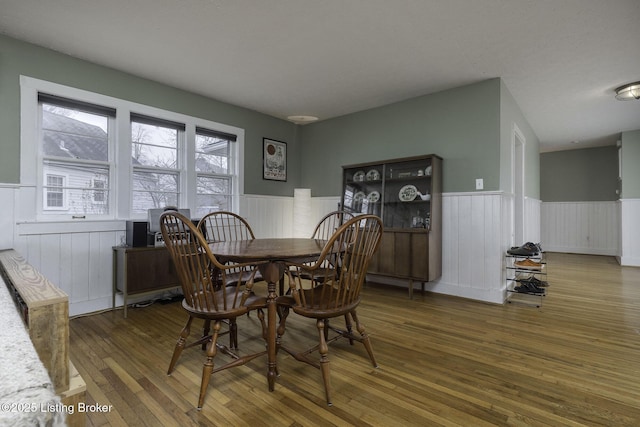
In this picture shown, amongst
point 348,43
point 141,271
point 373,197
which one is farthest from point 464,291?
point 141,271

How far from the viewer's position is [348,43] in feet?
8.98

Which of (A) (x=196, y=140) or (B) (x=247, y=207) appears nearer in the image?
(A) (x=196, y=140)

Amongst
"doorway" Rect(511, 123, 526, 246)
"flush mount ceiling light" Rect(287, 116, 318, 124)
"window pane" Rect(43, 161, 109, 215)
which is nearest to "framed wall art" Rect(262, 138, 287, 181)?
"flush mount ceiling light" Rect(287, 116, 318, 124)

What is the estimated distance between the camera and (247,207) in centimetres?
445

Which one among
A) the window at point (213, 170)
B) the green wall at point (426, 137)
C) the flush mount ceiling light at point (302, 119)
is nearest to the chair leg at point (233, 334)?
the window at point (213, 170)

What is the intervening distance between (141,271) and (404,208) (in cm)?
303

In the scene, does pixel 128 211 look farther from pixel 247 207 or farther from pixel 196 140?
pixel 247 207

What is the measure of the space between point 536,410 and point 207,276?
70.7 inches

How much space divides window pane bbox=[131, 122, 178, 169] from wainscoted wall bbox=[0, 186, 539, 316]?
31.8 inches

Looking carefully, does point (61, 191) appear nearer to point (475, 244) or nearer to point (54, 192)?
point (54, 192)

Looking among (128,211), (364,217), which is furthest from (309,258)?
(128,211)

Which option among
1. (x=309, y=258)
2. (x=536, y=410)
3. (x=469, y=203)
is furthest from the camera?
(x=469, y=203)

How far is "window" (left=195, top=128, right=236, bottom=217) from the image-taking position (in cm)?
402

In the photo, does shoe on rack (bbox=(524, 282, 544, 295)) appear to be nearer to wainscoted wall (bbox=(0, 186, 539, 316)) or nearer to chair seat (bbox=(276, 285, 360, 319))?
wainscoted wall (bbox=(0, 186, 539, 316))
